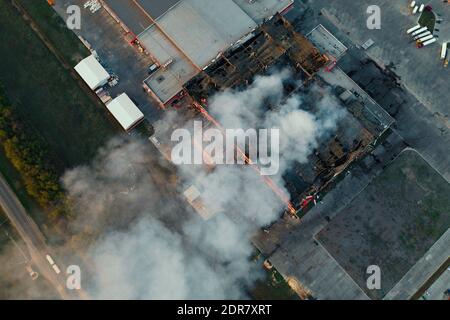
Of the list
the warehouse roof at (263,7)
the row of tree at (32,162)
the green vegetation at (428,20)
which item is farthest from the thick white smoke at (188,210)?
the green vegetation at (428,20)

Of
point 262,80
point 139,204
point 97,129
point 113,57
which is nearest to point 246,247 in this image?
point 139,204

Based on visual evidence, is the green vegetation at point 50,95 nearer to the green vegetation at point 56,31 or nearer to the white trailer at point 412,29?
the green vegetation at point 56,31

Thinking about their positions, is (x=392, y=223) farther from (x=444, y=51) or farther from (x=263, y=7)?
(x=263, y=7)

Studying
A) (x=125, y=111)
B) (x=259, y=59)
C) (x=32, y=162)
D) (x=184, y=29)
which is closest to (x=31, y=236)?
(x=32, y=162)

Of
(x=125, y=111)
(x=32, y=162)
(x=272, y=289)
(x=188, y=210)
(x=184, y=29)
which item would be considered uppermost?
(x=184, y=29)

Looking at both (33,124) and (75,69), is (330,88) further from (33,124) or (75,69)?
(33,124)

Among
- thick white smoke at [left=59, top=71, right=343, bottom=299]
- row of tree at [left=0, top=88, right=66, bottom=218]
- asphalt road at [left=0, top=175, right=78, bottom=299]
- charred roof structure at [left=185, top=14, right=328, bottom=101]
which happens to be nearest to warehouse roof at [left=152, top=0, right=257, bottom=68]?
charred roof structure at [left=185, top=14, right=328, bottom=101]
